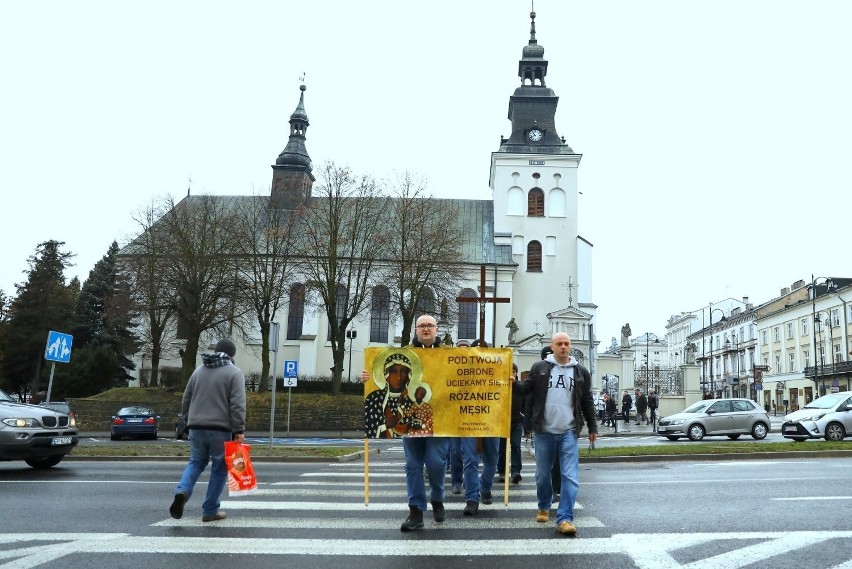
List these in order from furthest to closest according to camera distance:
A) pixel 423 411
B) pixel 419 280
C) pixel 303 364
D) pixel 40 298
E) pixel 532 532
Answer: pixel 40 298, pixel 303 364, pixel 419 280, pixel 423 411, pixel 532 532

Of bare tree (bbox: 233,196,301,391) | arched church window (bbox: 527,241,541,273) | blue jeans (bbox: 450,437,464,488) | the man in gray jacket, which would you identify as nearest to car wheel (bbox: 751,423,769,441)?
blue jeans (bbox: 450,437,464,488)

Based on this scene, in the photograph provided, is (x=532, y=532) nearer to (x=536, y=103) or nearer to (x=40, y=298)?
(x=536, y=103)

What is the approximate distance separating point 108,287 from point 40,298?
8.96 m

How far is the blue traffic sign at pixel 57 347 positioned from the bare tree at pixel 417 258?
72.3 ft

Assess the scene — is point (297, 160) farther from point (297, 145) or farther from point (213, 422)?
point (213, 422)

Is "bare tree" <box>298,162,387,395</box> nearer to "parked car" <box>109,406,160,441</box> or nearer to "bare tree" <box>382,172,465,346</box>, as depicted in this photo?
"bare tree" <box>382,172,465,346</box>

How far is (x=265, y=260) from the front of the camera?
134ft

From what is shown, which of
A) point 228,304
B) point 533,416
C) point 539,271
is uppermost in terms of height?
point 539,271

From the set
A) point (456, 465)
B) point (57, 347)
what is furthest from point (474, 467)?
point (57, 347)

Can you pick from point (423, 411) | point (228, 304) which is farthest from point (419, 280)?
point (423, 411)

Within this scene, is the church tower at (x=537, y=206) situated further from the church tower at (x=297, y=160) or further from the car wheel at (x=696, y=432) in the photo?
the car wheel at (x=696, y=432)

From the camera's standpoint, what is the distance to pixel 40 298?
55438 mm

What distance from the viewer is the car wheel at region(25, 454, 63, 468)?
→ 1288 centimetres

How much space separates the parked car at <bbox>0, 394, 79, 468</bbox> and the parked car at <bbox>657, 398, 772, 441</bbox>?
18883mm
